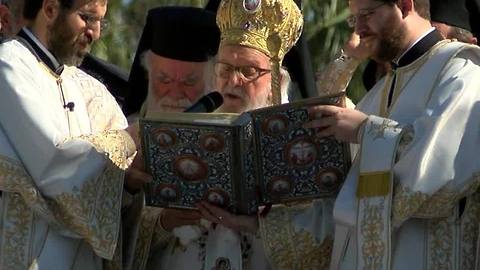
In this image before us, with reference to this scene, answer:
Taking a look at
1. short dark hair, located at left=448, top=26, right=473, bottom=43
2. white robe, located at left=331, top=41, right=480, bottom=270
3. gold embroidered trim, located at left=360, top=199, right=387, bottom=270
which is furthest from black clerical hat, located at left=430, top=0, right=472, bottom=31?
gold embroidered trim, located at left=360, top=199, right=387, bottom=270

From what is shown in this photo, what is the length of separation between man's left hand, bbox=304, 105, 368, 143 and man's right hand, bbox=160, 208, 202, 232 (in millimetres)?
805

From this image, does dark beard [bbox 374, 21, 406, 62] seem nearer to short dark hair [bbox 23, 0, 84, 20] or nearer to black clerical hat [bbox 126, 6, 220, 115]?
black clerical hat [bbox 126, 6, 220, 115]

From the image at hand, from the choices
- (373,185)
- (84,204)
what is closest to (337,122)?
(373,185)

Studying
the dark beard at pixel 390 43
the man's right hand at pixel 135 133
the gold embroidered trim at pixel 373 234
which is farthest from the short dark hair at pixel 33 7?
the gold embroidered trim at pixel 373 234

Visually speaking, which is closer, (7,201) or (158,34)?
(7,201)

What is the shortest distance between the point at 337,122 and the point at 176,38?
1.56 meters

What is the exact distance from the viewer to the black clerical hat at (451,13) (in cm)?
1072

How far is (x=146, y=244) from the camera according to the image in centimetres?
1036

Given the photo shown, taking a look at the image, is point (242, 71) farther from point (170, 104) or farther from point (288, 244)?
point (288, 244)

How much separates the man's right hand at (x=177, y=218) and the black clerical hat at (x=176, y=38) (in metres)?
0.92

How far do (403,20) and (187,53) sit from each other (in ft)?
4.54

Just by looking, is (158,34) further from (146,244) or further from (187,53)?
(146,244)

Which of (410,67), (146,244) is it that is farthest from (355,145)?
(146,244)

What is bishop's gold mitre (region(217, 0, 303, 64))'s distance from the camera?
1030 cm
